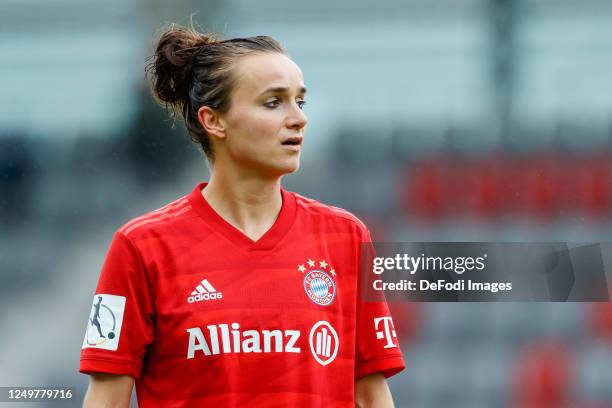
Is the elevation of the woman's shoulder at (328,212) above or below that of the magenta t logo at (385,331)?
above

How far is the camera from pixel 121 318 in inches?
54.4

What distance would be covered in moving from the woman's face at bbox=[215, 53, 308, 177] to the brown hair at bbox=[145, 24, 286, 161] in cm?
2

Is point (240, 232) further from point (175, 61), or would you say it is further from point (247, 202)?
point (175, 61)

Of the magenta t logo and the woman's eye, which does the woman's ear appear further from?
the magenta t logo

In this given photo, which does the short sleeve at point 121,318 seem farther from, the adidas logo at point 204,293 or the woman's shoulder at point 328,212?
the woman's shoulder at point 328,212

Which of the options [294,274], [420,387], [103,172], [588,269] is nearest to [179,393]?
[294,274]

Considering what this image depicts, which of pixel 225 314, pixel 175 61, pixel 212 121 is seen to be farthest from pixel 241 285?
pixel 175 61

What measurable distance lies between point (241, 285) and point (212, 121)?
0.89ft

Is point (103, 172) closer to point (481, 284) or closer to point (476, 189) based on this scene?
point (476, 189)

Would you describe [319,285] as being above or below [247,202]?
below

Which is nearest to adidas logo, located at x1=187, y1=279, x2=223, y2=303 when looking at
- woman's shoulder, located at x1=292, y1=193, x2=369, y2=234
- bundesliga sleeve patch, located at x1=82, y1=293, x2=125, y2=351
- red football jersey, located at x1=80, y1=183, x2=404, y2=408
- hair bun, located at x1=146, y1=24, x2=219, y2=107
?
red football jersey, located at x1=80, y1=183, x2=404, y2=408

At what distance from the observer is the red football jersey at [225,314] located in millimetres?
1367

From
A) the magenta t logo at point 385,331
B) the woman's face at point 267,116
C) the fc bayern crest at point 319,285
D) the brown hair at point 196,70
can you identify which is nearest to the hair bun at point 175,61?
the brown hair at point 196,70

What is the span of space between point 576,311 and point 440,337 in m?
0.54
